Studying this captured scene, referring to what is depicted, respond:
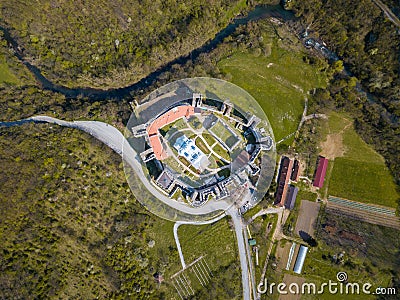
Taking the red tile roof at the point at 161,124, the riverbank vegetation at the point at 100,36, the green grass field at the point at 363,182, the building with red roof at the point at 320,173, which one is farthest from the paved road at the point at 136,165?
the green grass field at the point at 363,182

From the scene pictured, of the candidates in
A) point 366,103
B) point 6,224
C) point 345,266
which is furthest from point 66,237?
point 366,103

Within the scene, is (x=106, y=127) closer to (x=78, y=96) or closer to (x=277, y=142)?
(x=78, y=96)

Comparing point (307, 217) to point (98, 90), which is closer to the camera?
point (307, 217)

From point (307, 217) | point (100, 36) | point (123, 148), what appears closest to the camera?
point (307, 217)

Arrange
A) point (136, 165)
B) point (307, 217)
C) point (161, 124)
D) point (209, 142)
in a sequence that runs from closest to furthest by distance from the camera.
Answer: point (136, 165) → point (307, 217) → point (161, 124) → point (209, 142)

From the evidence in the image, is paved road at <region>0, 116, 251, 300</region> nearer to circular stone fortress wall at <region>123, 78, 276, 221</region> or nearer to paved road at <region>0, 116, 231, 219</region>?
paved road at <region>0, 116, 231, 219</region>

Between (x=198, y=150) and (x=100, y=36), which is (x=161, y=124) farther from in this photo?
(x=100, y=36)

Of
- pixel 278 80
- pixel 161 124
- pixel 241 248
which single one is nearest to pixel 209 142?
pixel 161 124
